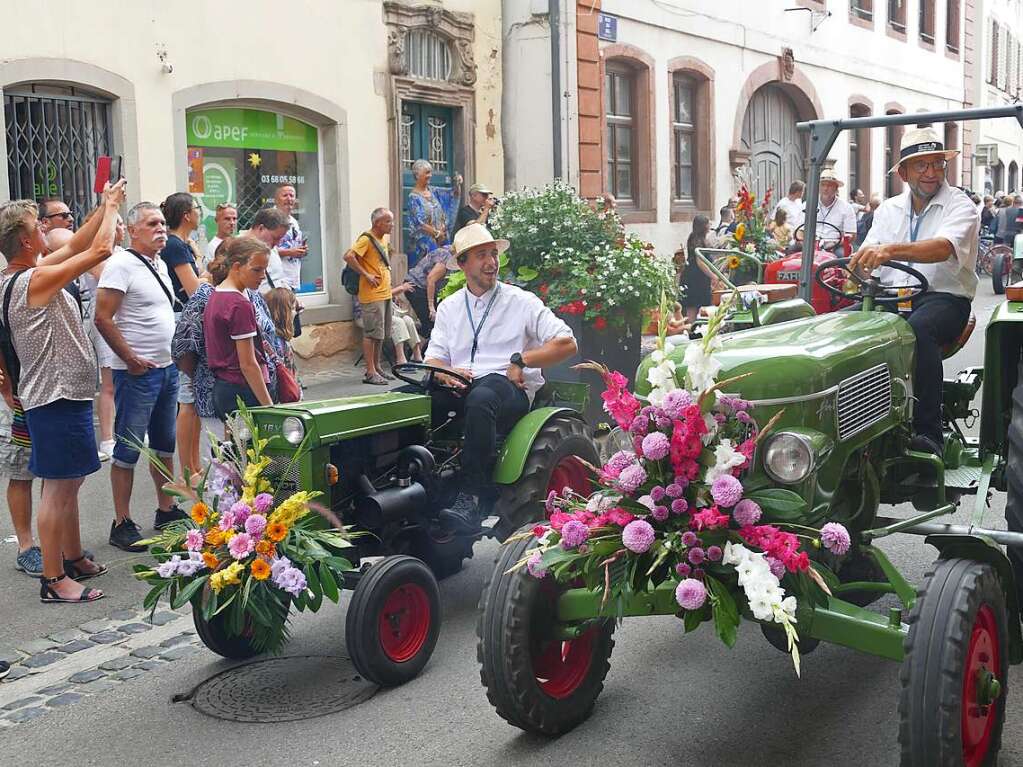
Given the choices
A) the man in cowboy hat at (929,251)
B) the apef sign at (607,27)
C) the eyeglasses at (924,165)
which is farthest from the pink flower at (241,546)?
the apef sign at (607,27)

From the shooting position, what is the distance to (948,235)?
18.5ft

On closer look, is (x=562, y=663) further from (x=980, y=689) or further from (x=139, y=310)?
→ (x=139, y=310)

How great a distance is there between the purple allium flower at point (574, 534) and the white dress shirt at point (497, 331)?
7.35 ft

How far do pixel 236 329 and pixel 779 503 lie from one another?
3.39 m

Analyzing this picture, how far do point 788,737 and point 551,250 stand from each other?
20.3 ft

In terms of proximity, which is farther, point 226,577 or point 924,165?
point 924,165

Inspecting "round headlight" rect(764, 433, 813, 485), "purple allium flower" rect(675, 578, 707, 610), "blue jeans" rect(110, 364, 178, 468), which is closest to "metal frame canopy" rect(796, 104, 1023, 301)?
"round headlight" rect(764, 433, 813, 485)

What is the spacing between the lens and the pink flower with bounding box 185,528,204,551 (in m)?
4.66

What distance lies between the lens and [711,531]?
365 cm

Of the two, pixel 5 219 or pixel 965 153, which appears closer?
pixel 5 219

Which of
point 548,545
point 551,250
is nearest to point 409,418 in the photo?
point 548,545

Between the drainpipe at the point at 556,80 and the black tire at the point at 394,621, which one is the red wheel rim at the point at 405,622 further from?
the drainpipe at the point at 556,80

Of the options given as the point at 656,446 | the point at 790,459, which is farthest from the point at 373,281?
the point at 656,446

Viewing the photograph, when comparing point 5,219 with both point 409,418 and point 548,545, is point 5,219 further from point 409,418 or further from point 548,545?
point 548,545
